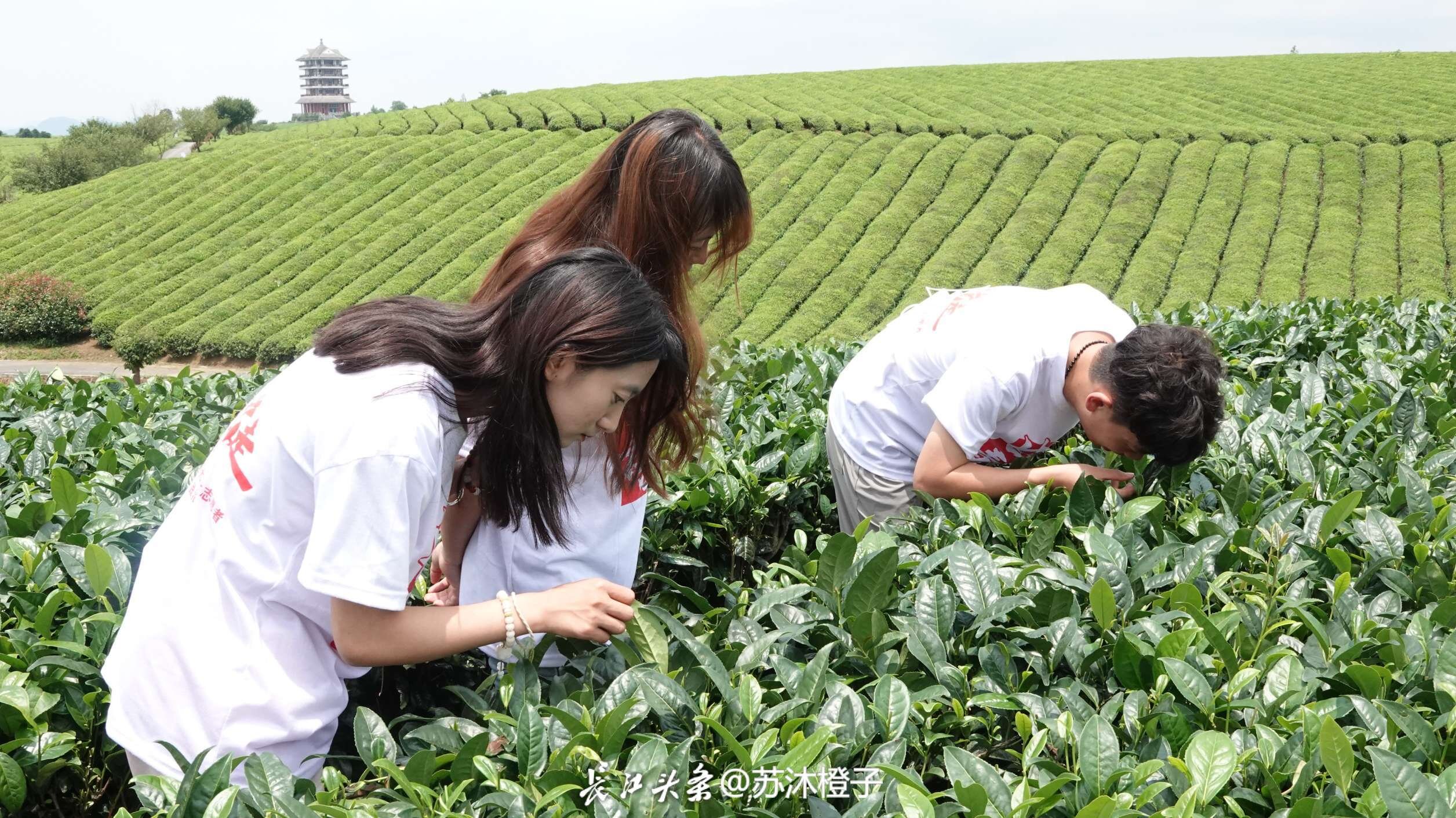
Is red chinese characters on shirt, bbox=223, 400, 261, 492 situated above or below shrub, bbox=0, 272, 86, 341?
above

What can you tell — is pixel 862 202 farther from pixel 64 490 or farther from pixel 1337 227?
pixel 64 490

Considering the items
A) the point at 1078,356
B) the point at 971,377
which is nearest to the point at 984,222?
the point at 1078,356

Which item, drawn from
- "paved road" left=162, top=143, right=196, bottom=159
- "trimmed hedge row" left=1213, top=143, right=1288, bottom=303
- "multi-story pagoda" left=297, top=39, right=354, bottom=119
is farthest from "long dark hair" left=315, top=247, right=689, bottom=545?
"multi-story pagoda" left=297, top=39, right=354, bottom=119

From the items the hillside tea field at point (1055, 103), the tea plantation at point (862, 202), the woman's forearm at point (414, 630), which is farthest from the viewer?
the hillside tea field at point (1055, 103)

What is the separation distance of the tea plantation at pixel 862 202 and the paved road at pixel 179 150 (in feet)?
16.5

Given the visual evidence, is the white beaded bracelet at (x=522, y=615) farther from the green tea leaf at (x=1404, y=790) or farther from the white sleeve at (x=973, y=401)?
the white sleeve at (x=973, y=401)

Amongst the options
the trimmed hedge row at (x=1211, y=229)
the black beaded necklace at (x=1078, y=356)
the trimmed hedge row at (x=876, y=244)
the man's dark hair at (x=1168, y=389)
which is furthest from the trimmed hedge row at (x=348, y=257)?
the man's dark hair at (x=1168, y=389)

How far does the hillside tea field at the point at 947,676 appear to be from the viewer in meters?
1.32

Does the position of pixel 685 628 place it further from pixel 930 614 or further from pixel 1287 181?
pixel 1287 181

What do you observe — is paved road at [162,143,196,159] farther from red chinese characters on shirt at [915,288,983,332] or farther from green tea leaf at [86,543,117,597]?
green tea leaf at [86,543,117,597]

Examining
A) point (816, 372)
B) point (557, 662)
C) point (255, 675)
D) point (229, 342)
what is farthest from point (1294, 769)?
point (229, 342)

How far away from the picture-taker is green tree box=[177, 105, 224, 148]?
38.2 meters

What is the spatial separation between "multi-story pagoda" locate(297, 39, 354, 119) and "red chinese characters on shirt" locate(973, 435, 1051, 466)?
4457 inches

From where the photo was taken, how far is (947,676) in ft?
5.21
